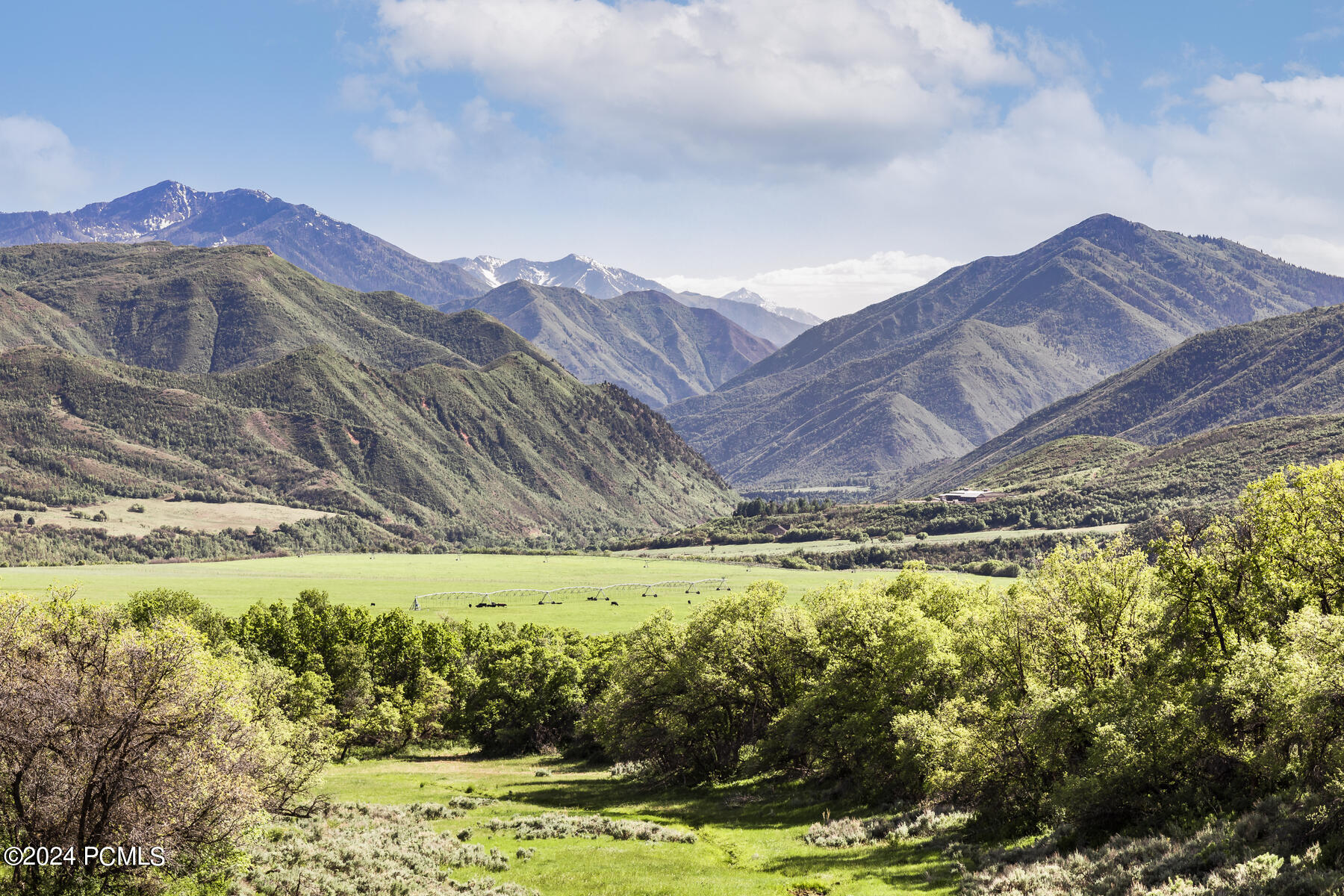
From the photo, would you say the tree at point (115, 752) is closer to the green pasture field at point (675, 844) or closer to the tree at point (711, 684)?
the green pasture field at point (675, 844)

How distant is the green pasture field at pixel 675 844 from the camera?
40.5 metres

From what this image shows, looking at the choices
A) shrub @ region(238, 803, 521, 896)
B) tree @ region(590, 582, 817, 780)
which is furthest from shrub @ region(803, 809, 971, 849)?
shrub @ region(238, 803, 521, 896)

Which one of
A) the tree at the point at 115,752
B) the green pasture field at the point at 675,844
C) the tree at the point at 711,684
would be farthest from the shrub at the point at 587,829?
the tree at the point at 115,752

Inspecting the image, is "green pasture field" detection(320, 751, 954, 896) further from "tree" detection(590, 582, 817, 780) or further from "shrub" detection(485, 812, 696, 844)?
"tree" detection(590, 582, 817, 780)

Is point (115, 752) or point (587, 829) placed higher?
point (115, 752)

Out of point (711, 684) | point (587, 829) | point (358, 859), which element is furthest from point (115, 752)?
point (711, 684)

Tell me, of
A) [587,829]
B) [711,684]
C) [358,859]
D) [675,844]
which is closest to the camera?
[358,859]

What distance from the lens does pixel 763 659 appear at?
7188 centimetres

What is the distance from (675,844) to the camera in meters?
51.3

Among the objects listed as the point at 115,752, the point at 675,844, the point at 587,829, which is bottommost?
the point at 587,829

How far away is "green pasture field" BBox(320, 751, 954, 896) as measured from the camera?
40469 millimetres

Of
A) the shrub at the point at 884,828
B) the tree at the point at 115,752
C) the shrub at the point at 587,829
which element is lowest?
the shrub at the point at 587,829

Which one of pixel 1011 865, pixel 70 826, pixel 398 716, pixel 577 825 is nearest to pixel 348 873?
pixel 70 826

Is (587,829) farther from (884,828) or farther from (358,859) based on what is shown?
(884,828)
